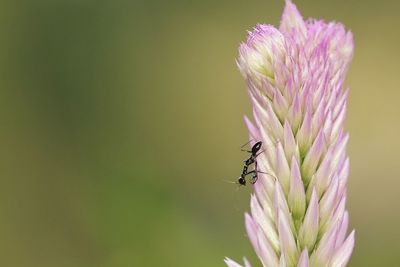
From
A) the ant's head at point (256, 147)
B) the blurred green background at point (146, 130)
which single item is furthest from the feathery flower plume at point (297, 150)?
the blurred green background at point (146, 130)

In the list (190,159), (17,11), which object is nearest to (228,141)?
(190,159)

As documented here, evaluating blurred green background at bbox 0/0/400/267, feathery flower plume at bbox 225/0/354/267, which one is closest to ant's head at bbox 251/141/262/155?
feathery flower plume at bbox 225/0/354/267

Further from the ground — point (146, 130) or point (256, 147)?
point (256, 147)

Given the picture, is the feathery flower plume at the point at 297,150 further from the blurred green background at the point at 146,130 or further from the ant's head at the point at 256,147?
the blurred green background at the point at 146,130

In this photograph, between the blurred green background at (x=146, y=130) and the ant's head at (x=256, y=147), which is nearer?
the ant's head at (x=256, y=147)

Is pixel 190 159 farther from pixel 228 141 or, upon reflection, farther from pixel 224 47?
pixel 224 47

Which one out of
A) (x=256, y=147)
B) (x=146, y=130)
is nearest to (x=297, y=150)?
(x=256, y=147)

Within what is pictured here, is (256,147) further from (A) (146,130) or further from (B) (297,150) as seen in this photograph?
(A) (146,130)
